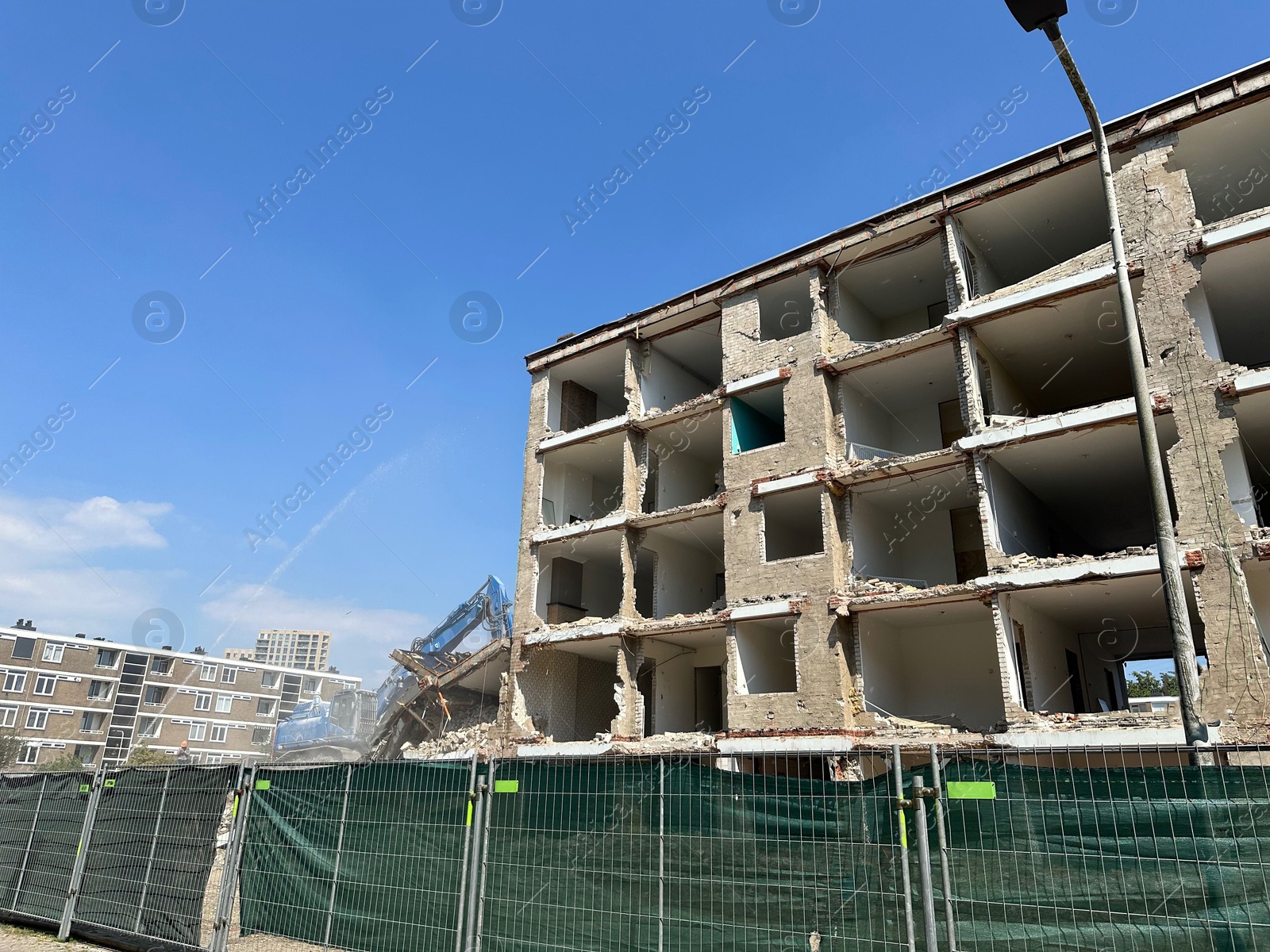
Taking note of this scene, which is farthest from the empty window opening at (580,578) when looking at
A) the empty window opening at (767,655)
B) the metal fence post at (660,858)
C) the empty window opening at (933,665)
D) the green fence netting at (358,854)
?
the metal fence post at (660,858)

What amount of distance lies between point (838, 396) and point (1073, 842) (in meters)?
16.4

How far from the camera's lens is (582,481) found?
28.3m

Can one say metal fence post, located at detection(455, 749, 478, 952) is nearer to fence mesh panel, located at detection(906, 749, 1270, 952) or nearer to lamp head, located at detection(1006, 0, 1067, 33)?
fence mesh panel, located at detection(906, 749, 1270, 952)

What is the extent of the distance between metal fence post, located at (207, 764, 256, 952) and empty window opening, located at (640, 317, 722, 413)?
1717 cm

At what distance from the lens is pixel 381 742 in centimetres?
3456

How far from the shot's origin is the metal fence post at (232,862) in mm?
8945

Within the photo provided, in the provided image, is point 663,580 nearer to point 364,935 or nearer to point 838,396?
point 838,396

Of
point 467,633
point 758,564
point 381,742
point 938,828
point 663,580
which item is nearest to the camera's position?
point 938,828

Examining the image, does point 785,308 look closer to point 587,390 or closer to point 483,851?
point 587,390

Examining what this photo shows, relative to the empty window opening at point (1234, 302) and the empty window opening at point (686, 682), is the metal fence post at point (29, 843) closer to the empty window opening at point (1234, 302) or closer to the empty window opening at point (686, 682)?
the empty window opening at point (686, 682)

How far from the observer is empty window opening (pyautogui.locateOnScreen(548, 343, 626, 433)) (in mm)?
27036

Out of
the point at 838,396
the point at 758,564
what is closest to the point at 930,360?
the point at 838,396

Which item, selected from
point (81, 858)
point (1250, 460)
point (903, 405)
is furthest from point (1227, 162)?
point (81, 858)

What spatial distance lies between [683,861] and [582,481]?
21619 millimetres
